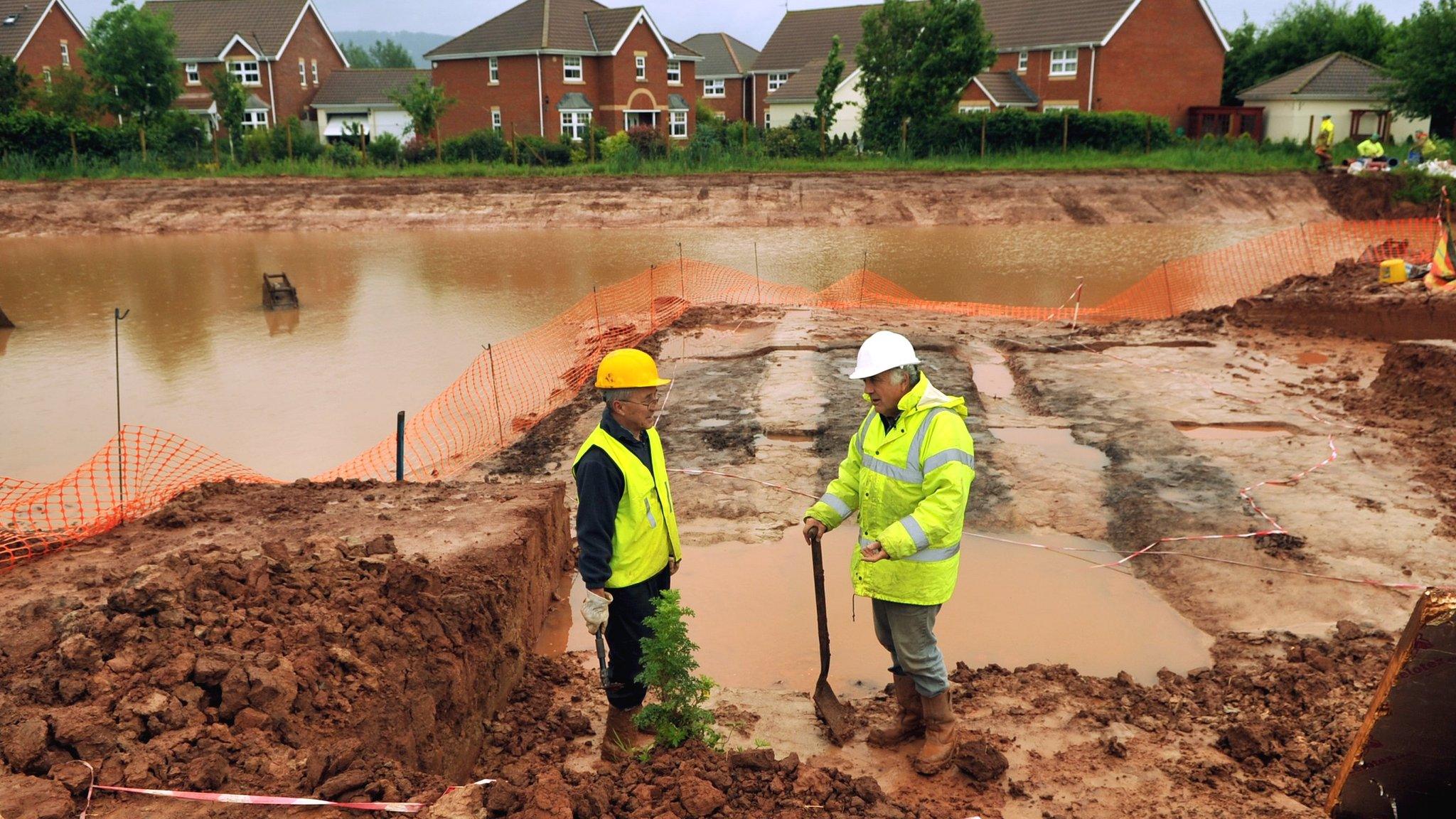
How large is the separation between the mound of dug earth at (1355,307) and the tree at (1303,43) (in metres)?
35.3

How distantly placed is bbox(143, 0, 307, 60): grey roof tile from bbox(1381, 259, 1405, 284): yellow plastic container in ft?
169

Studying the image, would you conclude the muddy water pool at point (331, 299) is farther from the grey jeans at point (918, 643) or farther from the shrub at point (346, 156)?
the shrub at point (346, 156)

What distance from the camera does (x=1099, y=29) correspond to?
41.4 metres

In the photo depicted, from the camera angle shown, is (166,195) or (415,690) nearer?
(415,690)

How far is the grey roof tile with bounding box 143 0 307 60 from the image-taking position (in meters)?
52.3

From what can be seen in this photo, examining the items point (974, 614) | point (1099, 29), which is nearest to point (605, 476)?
point (974, 614)

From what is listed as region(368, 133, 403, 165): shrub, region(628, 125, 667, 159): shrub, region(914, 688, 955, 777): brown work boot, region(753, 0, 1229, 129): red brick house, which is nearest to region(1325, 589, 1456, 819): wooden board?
region(914, 688, 955, 777): brown work boot

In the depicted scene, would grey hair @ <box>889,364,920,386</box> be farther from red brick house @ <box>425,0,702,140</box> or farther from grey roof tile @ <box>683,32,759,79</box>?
grey roof tile @ <box>683,32,759,79</box>

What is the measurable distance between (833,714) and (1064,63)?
42592 millimetres

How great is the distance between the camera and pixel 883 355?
4465mm

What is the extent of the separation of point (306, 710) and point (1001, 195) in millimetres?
28339

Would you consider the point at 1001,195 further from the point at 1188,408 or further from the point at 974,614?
the point at 974,614

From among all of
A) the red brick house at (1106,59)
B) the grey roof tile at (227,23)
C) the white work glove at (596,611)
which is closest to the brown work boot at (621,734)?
the white work glove at (596,611)

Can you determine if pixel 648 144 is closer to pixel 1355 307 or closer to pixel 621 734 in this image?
pixel 1355 307
